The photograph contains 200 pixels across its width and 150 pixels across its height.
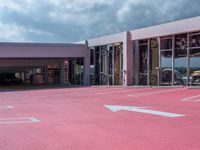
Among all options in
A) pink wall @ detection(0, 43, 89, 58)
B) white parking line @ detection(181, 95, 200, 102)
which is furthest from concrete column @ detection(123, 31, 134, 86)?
white parking line @ detection(181, 95, 200, 102)

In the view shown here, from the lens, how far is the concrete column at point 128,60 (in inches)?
1193

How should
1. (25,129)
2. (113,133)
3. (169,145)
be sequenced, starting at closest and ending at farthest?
1. (169,145)
2. (113,133)
3. (25,129)

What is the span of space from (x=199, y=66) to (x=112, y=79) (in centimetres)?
1156

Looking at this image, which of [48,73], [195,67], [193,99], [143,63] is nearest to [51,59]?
[48,73]

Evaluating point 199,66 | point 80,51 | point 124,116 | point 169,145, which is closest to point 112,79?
point 80,51

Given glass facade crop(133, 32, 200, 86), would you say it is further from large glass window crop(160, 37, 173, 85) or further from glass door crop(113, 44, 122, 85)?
glass door crop(113, 44, 122, 85)

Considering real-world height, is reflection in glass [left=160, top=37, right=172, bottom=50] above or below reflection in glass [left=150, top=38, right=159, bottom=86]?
above

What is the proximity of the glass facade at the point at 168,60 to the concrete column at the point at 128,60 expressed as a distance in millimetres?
355

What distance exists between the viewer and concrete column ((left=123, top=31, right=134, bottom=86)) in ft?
99.4

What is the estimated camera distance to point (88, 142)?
8.05 meters

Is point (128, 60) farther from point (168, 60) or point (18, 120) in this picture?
point (18, 120)

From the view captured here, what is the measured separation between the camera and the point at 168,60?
26438 millimetres

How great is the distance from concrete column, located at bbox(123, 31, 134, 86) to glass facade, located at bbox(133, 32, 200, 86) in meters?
0.35

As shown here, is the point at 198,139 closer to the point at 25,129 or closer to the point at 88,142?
the point at 88,142
